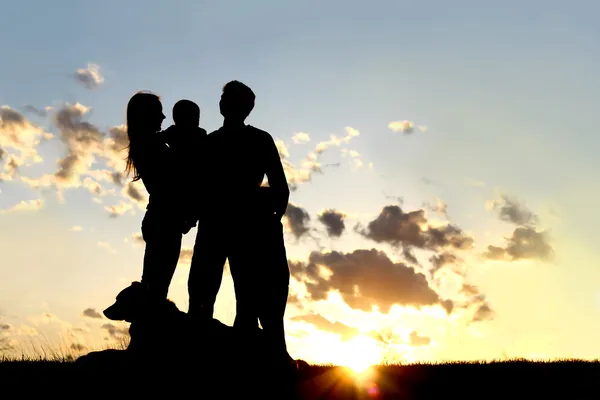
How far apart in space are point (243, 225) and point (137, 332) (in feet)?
6.46

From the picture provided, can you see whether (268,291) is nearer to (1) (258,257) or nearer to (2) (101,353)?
(1) (258,257)

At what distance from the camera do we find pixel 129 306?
8.83 m

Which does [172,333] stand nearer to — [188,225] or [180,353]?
[180,353]

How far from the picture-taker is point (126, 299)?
8844 mm

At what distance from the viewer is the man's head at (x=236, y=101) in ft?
29.1

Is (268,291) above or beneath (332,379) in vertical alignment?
above

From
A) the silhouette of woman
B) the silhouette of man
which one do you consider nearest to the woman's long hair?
the silhouette of woman

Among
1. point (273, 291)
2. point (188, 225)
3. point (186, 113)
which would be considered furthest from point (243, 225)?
point (186, 113)

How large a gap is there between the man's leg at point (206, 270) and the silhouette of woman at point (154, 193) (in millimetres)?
836

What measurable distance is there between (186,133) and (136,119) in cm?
83

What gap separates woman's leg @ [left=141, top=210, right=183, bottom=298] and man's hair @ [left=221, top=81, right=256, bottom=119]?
1969 millimetres

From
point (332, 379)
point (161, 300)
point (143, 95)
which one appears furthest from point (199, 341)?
point (143, 95)

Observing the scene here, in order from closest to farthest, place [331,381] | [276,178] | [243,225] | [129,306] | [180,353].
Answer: [180,353] → [129,306] → [243,225] → [276,178] → [331,381]

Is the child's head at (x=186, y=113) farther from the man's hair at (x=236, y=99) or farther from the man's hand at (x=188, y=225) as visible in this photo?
the man's hand at (x=188, y=225)
